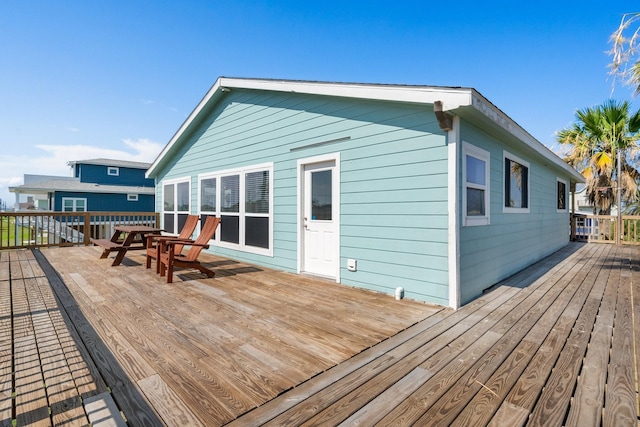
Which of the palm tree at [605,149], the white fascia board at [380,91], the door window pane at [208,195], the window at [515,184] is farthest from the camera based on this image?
the palm tree at [605,149]

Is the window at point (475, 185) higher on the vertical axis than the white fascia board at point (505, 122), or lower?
lower

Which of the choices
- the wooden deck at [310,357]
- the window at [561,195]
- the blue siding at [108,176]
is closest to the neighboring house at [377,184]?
the wooden deck at [310,357]

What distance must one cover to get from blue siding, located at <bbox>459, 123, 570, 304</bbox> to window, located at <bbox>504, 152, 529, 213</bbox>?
134mm

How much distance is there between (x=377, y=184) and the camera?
388 cm

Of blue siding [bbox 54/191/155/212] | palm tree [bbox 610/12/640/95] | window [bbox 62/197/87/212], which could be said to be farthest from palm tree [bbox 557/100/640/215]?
window [bbox 62/197/87/212]

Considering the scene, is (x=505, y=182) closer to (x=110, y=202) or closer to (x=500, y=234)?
(x=500, y=234)

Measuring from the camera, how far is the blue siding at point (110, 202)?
1717 centimetres

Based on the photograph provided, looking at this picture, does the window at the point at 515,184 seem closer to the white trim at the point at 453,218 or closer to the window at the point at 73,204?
the white trim at the point at 453,218

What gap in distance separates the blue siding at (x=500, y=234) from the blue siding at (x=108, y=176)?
23637mm

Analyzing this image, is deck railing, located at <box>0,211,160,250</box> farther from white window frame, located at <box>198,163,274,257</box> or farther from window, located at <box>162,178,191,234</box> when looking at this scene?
white window frame, located at <box>198,163,274,257</box>

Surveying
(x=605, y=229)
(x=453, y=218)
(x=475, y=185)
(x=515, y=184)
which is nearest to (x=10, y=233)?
(x=453, y=218)

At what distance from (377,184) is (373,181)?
8cm

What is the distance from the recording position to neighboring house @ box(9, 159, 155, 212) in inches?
669

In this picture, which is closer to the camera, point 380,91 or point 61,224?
point 380,91
